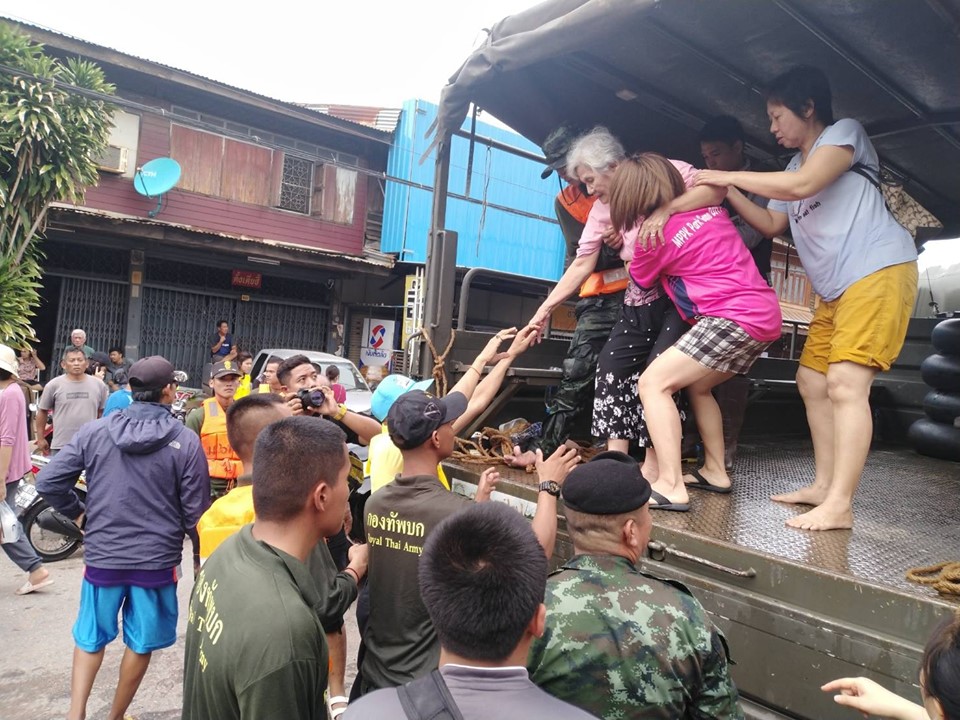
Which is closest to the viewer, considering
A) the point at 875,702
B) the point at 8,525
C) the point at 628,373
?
the point at 875,702

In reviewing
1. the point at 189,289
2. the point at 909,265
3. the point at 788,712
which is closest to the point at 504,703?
the point at 788,712

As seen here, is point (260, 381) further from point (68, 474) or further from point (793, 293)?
point (793, 293)

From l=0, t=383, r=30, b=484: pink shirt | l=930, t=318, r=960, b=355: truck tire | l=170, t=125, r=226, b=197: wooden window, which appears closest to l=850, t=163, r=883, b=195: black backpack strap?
l=930, t=318, r=960, b=355: truck tire

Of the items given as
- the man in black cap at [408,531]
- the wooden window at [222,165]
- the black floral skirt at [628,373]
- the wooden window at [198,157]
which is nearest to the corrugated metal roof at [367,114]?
the wooden window at [222,165]

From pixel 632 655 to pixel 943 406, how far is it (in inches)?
144

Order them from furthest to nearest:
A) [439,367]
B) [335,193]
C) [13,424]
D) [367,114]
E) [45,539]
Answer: [367,114], [335,193], [45,539], [13,424], [439,367]

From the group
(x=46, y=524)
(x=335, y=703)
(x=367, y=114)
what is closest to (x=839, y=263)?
(x=335, y=703)

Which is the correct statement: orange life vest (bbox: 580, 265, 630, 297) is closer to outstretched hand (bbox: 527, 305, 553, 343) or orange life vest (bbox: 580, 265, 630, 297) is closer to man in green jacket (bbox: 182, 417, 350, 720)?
outstretched hand (bbox: 527, 305, 553, 343)

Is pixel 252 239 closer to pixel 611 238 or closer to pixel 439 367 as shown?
pixel 439 367

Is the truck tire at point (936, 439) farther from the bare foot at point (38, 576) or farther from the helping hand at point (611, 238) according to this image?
the bare foot at point (38, 576)

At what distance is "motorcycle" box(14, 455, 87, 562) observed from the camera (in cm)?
→ 488

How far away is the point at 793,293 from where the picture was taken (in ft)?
26.8

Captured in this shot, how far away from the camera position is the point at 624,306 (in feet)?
10.6

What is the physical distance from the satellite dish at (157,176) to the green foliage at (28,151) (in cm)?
300
